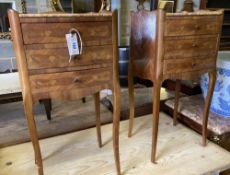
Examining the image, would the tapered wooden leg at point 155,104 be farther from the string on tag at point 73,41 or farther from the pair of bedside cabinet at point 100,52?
the string on tag at point 73,41

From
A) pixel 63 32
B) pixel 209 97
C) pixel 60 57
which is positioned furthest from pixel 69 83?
pixel 209 97

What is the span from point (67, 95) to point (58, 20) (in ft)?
1.08

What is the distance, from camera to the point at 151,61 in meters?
1.24

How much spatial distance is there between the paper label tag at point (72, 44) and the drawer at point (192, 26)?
0.46m

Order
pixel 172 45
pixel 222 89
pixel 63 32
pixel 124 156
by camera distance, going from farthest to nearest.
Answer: pixel 222 89
pixel 124 156
pixel 172 45
pixel 63 32

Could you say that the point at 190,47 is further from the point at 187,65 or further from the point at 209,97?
the point at 209,97

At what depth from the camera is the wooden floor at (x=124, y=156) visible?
1265 mm

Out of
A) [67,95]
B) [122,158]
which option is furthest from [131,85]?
[67,95]

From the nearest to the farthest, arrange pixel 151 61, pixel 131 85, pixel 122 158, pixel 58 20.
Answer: pixel 58 20
pixel 151 61
pixel 122 158
pixel 131 85

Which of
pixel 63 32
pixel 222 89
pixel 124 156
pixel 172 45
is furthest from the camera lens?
pixel 222 89

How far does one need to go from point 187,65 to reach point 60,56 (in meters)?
0.71

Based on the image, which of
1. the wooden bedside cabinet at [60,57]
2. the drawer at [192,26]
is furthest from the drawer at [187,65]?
the wooden bedside cabinet at [60,57]

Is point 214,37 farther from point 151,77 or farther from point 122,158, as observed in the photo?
point 122,158

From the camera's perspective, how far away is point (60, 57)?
99 cm
